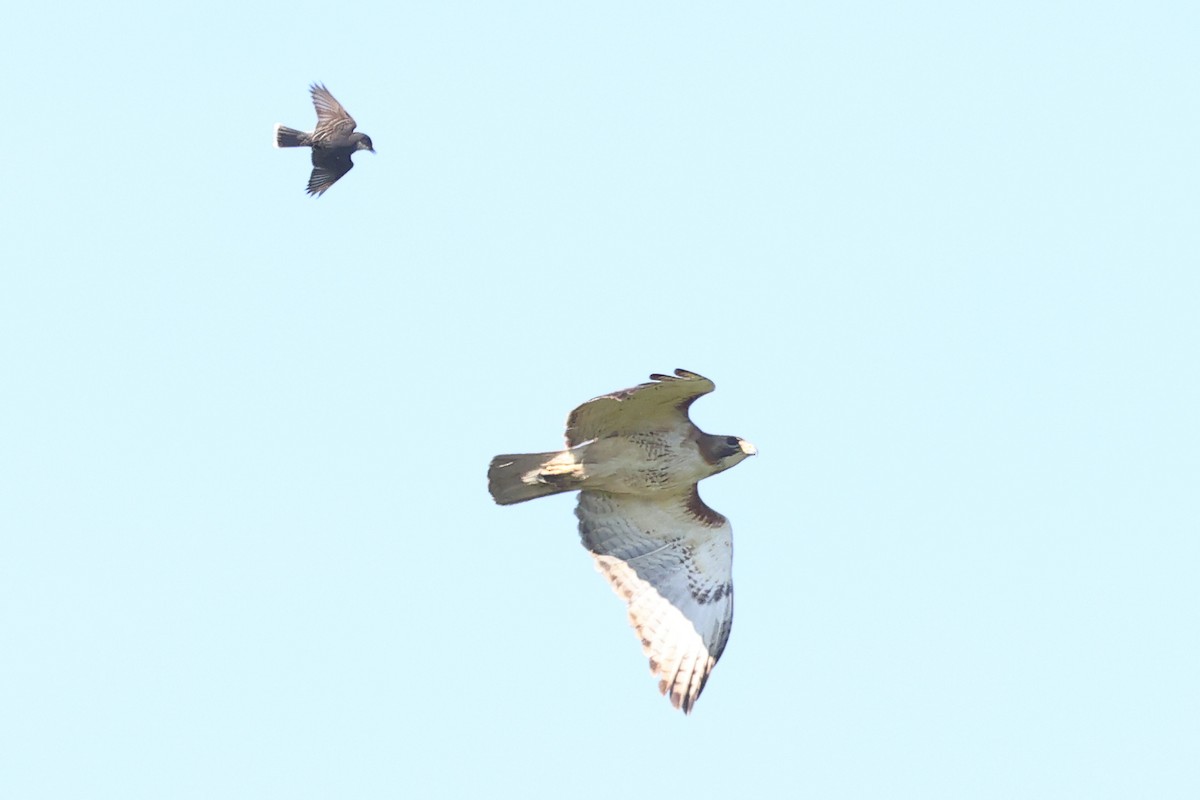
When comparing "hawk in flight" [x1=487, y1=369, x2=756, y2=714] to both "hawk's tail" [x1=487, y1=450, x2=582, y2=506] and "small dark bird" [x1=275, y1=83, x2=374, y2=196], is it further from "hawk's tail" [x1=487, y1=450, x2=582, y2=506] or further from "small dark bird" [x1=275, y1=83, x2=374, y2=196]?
"small dark bird" [x1=275, y1=83, x2=374, y2=196]

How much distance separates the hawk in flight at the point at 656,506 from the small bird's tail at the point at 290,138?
18.6ft

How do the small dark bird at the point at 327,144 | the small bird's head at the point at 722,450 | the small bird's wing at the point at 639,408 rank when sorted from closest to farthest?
the small bird's wing at the point at 639,408 < the small bird's head at the point at 722,450 < the small dark bird at the point at 327,144

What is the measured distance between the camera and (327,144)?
19844 mm

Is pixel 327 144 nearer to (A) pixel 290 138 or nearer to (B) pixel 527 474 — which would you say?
(A) pixel 290 138

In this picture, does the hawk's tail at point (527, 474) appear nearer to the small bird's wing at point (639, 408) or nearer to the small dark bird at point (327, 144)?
the small bird's wing at point (639, 408)

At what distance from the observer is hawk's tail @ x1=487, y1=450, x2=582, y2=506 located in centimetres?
1580

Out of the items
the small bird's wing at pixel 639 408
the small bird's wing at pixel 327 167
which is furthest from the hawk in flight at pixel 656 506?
the small bird's wing at pixel 327 167

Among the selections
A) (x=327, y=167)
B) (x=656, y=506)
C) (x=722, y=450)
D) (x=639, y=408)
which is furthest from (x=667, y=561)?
(x=327, y=167)

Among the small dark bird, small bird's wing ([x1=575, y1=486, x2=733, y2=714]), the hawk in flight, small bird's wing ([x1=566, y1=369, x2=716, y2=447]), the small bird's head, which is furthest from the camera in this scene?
the small dark bird

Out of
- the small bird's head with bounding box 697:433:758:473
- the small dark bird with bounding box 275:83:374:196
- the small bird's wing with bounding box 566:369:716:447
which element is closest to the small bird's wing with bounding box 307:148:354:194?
the small dark bird with bounding box 275:83:374:196

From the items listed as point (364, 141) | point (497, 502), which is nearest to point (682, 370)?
point (497, 502)

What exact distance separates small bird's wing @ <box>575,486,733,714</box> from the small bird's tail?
5686 mm

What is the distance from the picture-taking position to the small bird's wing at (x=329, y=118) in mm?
19906

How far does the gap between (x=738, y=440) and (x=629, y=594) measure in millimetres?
1751
